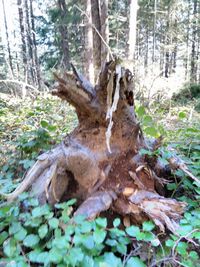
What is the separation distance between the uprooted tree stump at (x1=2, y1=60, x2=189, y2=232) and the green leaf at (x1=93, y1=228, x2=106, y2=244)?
297mm

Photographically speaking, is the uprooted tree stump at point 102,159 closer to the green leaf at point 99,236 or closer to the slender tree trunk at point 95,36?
the green leaf at point 99,236

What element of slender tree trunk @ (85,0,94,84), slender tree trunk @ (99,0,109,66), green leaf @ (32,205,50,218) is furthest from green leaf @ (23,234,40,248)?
slender tree trunk @ (99,0,109,66)

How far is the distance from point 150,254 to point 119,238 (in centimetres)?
17

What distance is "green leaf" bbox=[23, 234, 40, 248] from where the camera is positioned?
1207mm

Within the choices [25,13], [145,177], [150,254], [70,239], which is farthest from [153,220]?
[25,13]

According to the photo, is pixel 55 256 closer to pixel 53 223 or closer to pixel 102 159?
pixel 53 223

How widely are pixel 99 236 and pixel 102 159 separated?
0.59 meters

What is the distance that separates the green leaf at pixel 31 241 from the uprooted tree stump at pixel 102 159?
0.34 meters

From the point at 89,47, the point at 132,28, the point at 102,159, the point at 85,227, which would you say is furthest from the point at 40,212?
the point at 132,28

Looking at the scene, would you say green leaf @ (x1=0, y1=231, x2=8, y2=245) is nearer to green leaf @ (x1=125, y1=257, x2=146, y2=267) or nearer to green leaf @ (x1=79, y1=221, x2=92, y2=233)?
green leaf @ (x1=79, y1=221, x2=92, y2=233)

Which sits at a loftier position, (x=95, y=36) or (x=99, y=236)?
(x=95, y=36)

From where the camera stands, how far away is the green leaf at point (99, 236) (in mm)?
1114

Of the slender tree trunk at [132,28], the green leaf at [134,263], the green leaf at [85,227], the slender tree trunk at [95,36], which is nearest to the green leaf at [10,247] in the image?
the green leaf at [85,227]

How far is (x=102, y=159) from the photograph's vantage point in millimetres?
1652
